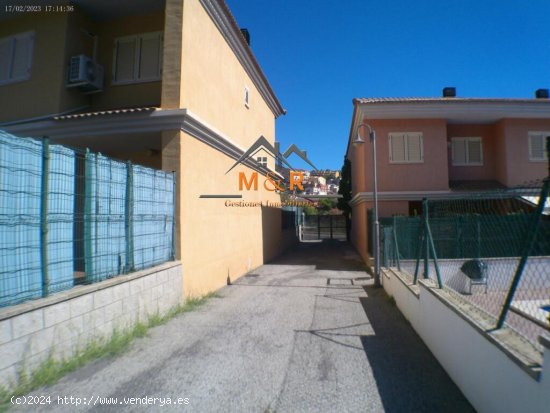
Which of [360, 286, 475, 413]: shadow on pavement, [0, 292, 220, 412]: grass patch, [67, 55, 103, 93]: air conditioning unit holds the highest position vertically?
[67, 55, 103, 93]: air conditioning unit

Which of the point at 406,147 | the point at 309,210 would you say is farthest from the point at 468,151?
the point at 309,210

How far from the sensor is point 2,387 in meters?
3.21

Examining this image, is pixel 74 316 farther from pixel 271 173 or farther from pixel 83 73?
pixel 271 173

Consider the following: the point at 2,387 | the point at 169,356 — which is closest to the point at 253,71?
the point at 169,356

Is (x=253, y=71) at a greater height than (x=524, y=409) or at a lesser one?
greater

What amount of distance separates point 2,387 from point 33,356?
0.36 meters

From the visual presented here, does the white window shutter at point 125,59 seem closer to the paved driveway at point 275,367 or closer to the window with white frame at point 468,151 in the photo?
the paved driveway at point 275,367

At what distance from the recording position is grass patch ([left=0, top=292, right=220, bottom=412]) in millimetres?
3346

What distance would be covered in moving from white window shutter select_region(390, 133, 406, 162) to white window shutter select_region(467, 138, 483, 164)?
11.1 ft

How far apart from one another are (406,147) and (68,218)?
11.8 metres

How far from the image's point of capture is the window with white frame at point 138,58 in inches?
330

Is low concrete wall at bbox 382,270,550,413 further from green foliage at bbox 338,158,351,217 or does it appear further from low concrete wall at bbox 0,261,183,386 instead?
green foliage at bbox 338,158,351,217

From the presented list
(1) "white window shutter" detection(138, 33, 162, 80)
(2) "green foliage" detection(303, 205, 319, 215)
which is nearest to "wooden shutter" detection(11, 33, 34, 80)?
(1) "white window shutter" detection(138, 33, 162, 80)

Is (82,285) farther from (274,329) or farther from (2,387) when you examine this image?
(274,329)
